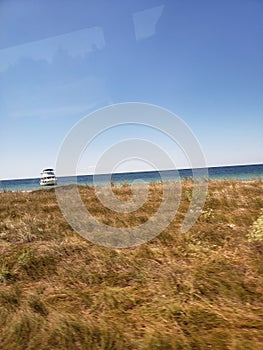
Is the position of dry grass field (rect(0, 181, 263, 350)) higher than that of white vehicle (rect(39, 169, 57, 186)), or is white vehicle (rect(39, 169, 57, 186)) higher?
white vehicle (rect(39, 169, 57, 186))

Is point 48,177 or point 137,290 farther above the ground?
point 48,177

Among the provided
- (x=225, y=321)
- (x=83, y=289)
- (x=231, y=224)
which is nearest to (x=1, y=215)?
(x=83, y=289)

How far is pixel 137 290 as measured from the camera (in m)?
4.99

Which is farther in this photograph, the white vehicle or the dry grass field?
A: the white vehicle

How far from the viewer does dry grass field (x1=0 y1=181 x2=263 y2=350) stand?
384 centimetres

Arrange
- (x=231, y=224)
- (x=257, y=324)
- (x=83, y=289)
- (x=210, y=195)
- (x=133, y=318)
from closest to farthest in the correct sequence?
(x=257, y=324)
(x=133, y=318)
(x=83, y=289)
(x=231, y=224)
(x=210, y=195)

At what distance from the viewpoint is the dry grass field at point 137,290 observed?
3.84 meters

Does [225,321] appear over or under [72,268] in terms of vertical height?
under

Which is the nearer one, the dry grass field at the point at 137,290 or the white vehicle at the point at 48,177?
the dry grass field at the point at 137,290

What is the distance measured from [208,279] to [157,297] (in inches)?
34.2

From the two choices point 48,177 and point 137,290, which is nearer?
point 137,290

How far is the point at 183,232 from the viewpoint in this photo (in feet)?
24.8

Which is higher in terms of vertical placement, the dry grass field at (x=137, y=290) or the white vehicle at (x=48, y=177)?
the white vehicle at (x=48, y=177)

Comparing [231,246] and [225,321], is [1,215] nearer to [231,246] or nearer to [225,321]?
[231,246]
